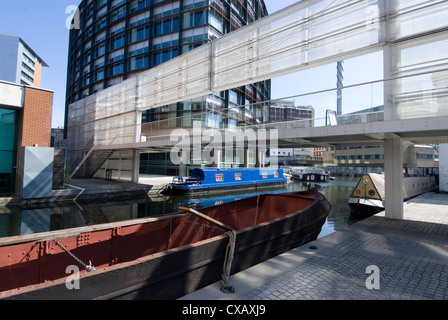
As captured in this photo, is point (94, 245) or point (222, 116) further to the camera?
point (222, 116)

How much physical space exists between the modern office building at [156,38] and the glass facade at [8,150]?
12007 millimetres

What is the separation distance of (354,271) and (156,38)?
34.9 metres

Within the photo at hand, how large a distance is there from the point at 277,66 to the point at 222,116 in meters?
3.32

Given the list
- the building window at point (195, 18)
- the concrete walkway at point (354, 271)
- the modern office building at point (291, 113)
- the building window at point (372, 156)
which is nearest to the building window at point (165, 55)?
the building window at point (195, 18)

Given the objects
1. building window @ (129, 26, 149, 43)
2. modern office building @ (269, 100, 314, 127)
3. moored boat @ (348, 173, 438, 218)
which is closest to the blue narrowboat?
modern office building @ (269, 100, 314, 127)

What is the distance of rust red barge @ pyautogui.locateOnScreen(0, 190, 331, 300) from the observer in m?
2.87

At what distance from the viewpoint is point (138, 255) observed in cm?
489

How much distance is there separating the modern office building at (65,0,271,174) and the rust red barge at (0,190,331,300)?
19.4 metres

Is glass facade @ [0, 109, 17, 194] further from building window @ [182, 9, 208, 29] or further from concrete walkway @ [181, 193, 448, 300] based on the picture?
building window @ [182, 9, 208, 29]

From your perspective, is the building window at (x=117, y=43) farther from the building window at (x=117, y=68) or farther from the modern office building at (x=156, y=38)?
the building window at (x=117, y=68)

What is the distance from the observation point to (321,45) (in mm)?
9602

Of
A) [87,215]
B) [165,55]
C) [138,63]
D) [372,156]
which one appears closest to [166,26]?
[165,55]
